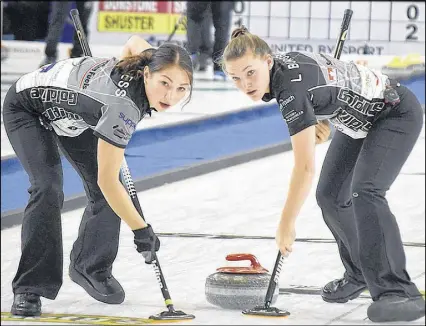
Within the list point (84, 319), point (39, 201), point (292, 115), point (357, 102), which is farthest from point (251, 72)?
point (84, 319)

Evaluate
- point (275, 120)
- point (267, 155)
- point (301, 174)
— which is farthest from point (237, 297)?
point (275, 120)

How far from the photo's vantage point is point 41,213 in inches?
173

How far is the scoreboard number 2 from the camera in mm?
13352

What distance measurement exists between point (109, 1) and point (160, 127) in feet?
17.6

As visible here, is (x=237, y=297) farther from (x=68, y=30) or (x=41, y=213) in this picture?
(x=68, y=30)

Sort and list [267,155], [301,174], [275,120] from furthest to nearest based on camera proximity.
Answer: [275,120], [267,155], [301,174]

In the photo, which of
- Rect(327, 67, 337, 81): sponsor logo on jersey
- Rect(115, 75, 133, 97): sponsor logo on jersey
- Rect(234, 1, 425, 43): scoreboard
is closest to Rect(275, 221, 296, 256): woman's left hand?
Rect(327, 67, 337, 81): sponsor logo on jersey

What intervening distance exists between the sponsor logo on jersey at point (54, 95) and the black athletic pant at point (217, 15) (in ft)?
24.1

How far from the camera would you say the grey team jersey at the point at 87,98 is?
4066 mm

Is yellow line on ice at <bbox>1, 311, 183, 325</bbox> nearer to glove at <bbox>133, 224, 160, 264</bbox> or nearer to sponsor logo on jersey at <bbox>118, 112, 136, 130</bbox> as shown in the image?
glove at <bbox>133, 224, 160, 264</bbox>

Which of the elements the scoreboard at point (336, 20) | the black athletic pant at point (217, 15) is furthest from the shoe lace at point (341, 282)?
the scoreboard at point (336, 20)

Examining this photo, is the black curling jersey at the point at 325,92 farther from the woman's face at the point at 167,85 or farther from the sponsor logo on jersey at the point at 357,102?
the woman's face at the point at 167,85

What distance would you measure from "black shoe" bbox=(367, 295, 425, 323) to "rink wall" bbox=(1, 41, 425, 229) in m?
2.98

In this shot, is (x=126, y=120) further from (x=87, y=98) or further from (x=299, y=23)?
(x=299, y=23)
